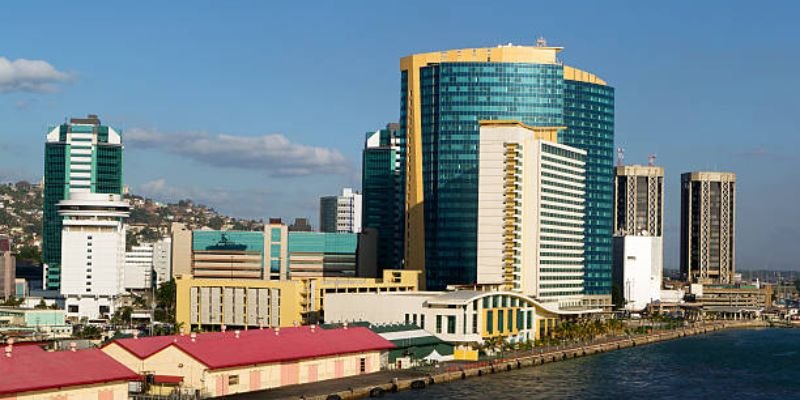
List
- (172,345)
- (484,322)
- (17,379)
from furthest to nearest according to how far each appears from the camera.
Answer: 1. (484,322)
2. (172,345)
3. (17,379)

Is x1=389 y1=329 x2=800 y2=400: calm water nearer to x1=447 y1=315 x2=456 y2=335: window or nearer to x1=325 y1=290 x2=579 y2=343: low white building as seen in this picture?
x1=325 y1=290 x2=579 y2=343: low white building

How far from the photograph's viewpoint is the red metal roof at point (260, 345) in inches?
4215

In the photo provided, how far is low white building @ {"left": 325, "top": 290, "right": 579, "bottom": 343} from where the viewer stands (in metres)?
158

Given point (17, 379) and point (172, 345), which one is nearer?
point (17, 379)

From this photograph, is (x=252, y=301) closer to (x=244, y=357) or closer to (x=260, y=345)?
(x=260, y=345)

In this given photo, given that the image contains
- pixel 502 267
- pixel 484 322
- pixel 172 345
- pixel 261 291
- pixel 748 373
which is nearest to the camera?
pixel 172 345

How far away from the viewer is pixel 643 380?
457 feet

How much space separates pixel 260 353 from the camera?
11119 centimetres

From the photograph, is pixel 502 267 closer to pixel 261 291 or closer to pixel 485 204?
pixel 485 204

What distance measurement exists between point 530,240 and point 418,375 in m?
70.6

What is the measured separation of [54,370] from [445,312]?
72491 mm

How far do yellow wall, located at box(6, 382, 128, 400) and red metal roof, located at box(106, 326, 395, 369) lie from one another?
9.50 meters

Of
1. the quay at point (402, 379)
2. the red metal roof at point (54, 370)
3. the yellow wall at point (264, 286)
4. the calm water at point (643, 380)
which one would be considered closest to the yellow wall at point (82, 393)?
the red metal roof at point (54, 370)

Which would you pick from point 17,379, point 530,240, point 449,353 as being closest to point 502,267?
point 530,240
